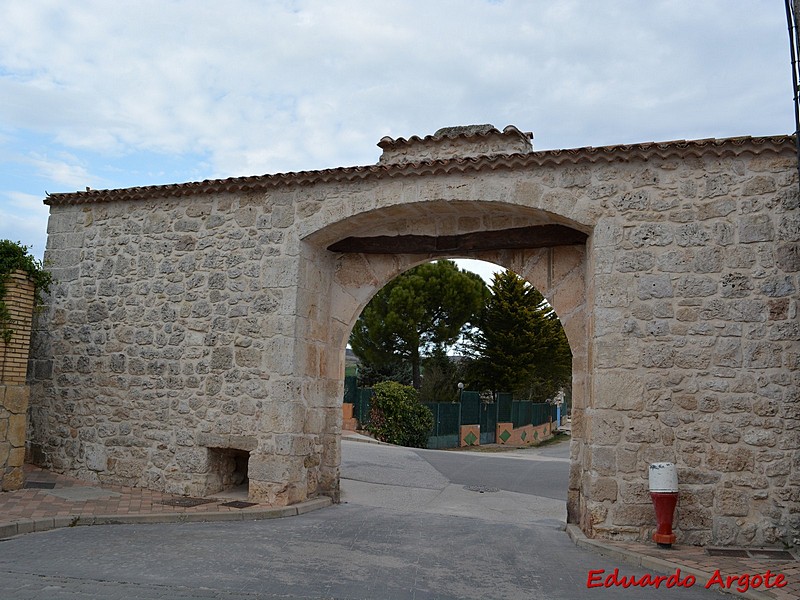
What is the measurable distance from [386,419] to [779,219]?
12.9 metres

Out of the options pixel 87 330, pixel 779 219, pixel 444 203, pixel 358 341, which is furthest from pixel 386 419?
pixel 779 219

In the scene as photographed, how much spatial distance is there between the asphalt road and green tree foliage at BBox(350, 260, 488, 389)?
1552cm

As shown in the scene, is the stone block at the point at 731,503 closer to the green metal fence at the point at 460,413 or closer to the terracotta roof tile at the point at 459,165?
the terracotta roof tile at the point at 459,165

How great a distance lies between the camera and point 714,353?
6160mm

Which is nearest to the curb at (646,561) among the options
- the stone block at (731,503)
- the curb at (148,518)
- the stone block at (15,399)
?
the stone block at (731,503)

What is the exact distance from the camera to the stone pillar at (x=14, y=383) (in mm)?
7320

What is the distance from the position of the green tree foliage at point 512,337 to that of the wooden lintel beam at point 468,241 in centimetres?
1712

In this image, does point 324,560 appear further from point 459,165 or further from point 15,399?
point 15,399

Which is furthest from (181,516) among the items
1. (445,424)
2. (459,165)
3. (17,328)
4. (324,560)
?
(445,424)

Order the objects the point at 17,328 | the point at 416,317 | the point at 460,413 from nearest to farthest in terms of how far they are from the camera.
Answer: the point at 17,328 → the point at 460,413 → the point at 416,317

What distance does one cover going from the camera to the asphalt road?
4.49m

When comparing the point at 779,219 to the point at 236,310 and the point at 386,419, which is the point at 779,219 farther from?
the point at 386,419

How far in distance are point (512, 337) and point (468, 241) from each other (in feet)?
56.8

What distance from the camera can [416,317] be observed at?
23.6 metres
